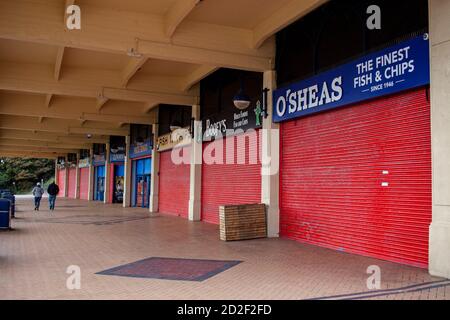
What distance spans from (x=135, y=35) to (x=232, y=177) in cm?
592

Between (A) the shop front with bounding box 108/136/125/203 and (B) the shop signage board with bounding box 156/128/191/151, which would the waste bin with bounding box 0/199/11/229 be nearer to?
(B) the shop signage board with bounding box 156/128/191/151

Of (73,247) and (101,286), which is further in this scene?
(73,247)

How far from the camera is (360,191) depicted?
9227 millimetres

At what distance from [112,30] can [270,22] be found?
12.9 feet

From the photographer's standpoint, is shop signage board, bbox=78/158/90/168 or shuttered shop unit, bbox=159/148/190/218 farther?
shop signage board, bbox=78/158/90/168

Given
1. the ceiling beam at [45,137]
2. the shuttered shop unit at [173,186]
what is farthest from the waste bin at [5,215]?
the ceiling beam at [45,137]

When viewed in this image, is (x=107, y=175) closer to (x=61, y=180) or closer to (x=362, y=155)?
(x=61, y=180)

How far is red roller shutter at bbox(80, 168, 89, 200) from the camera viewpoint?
38244 mm

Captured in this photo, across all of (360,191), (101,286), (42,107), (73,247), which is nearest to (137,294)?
(101,286)

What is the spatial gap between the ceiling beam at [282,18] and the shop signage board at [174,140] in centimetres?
698

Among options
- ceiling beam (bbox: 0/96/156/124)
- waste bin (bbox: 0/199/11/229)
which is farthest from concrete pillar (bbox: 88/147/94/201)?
waste bin (bbox: 0/199/11/229)

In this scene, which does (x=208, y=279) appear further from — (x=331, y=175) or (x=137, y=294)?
(x=331, y=175)

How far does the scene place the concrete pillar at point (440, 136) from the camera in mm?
6789

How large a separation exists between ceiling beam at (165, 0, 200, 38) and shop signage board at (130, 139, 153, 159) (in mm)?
12690
